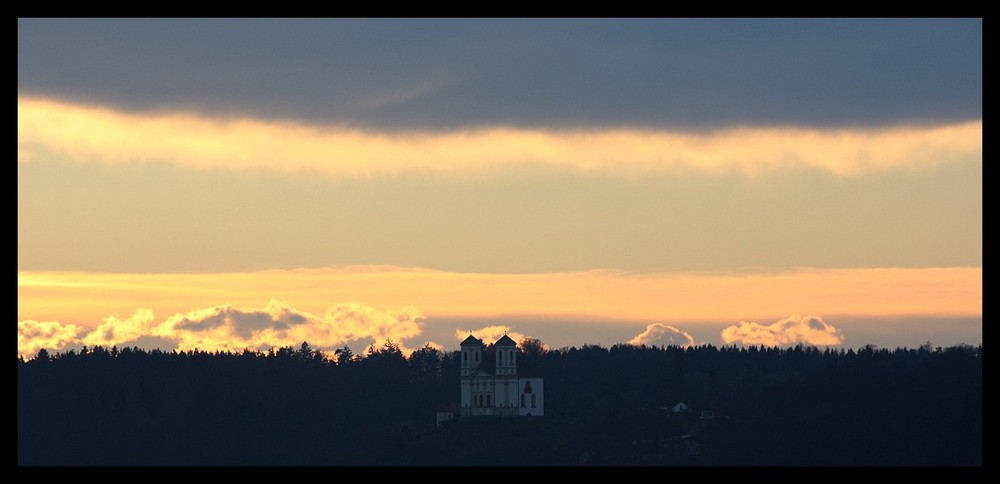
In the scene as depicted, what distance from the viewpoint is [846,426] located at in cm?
18950
